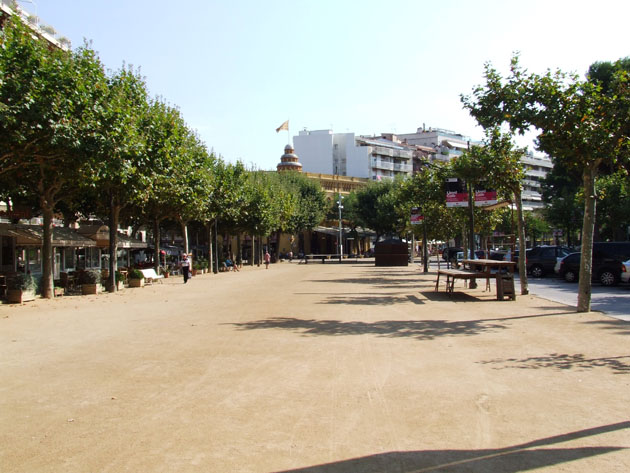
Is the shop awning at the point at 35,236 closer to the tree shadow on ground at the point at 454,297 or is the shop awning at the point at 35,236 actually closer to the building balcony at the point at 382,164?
the tree shadow on ground at the point at 454,297

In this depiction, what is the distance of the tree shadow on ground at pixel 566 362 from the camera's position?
8.00 metres

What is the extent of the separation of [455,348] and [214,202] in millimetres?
35651

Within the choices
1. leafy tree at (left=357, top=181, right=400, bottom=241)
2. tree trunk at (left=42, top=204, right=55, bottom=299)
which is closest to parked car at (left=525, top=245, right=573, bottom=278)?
tree trunk at (left=42, top=204, right=55, bottom=299)

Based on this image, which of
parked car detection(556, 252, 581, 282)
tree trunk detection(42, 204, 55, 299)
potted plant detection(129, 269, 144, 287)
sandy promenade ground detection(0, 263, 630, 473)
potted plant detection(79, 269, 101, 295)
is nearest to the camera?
sandy promenade ground detection(0, 263, 630, 473)

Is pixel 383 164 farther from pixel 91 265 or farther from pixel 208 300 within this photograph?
pixel 208 300

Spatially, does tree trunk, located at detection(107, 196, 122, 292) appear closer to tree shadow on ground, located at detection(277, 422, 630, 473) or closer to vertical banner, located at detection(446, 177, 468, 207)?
vertical banner, located at detection(446, 177, 468, 207)

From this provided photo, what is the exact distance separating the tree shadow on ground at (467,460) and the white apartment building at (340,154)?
102 m

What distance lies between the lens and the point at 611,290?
2288 centimetres

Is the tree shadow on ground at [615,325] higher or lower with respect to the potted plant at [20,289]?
lower

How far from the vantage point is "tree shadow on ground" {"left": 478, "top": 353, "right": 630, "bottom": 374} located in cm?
800

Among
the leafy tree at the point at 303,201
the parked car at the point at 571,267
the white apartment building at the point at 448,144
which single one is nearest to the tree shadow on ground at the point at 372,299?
the parked car at the point at 571,267

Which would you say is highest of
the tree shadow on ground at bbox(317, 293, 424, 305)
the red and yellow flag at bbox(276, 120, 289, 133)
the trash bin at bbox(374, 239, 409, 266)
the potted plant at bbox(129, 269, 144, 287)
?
the red and yellow flag at bbox(276, 120, 289, 133)

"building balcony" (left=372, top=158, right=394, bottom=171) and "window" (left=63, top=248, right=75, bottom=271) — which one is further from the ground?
"building balcony" (left=372, top=158, right=394, bottom=171)

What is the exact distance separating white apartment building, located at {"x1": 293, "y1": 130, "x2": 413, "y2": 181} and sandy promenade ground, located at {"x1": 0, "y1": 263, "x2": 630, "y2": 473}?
95.1 m
